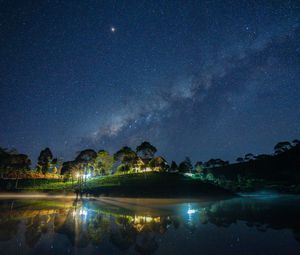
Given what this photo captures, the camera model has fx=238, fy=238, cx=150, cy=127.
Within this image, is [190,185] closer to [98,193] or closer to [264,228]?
→ [98,193]

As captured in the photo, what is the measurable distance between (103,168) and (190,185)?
164ft

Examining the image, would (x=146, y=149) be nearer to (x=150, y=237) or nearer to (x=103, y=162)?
(x=103, y=162)

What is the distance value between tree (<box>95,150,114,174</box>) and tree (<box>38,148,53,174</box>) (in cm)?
2322

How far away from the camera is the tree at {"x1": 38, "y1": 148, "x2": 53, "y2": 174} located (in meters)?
102

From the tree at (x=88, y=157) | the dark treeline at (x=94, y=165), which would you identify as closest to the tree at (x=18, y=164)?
the dark treeline at (x=94, y=165)

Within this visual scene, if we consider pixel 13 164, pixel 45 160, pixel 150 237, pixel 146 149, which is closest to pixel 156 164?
pixel 146 149

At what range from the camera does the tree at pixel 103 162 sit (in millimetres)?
97875

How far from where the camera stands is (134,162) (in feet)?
308

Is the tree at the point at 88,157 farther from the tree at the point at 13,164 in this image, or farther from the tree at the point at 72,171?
the tree at the point at 13,164

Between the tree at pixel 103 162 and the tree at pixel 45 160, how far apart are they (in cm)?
2322

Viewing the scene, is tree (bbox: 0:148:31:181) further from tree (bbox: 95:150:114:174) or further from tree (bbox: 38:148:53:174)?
tree (bbox: 95:150:114:174)

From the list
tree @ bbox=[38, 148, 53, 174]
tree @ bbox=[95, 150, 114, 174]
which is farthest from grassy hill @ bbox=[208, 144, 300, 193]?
tree @ bbox=[38, 148, 53, 174]

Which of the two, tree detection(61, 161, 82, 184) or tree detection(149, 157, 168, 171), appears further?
tree detection(149, 157, 168, 171)

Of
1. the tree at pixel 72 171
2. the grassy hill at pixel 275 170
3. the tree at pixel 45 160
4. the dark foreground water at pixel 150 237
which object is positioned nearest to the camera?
the dark foreground water at pixel 150 237
